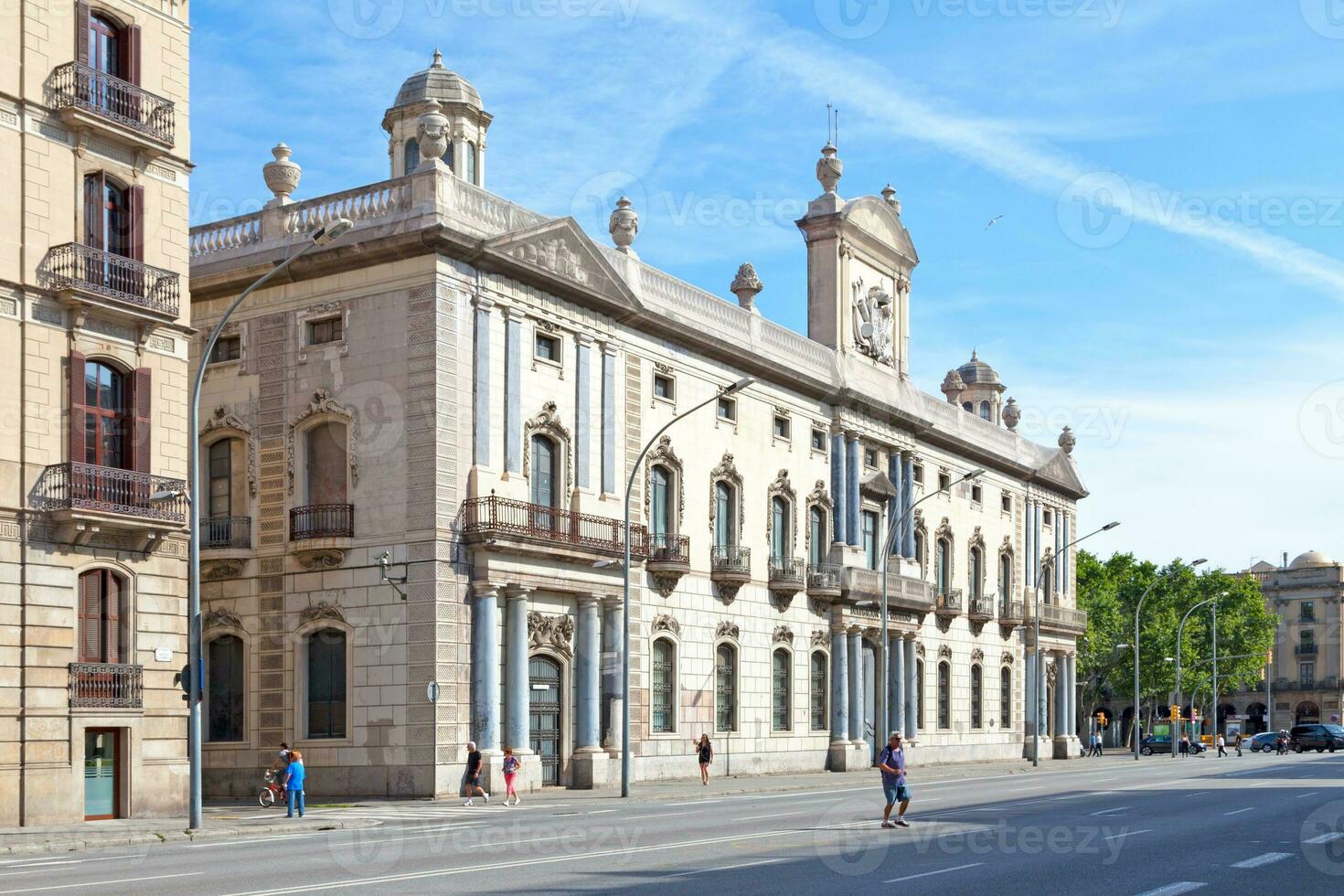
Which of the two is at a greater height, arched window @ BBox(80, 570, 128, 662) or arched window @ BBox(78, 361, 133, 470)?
arched window @ BBox(78, 361, 133, 470)

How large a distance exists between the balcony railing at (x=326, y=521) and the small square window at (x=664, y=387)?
10883 millimetres

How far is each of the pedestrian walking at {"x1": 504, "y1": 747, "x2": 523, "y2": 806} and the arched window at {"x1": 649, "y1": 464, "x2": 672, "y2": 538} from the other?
10623 mm

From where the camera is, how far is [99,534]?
29.9 metres

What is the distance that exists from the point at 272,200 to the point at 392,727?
1344 centimetres

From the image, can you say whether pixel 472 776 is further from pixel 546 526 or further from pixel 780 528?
pixel 780 528

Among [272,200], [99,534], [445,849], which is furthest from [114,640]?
[272,200]

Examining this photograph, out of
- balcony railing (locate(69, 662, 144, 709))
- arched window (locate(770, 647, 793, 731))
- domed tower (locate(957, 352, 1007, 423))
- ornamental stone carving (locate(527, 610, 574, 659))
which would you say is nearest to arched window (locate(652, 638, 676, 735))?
ornamental stone carving (locate(527, 610, 574, 659))

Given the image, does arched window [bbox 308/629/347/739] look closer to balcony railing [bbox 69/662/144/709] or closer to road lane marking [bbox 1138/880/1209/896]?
balcony railing [bbox 69/662/144/709]

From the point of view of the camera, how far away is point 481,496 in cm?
3816

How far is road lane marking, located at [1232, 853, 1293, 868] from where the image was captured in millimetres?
20125

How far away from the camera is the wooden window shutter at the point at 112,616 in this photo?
30.3 metres

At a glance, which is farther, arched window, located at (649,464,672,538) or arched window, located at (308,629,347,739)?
arched window, located at (649,464,672,538)

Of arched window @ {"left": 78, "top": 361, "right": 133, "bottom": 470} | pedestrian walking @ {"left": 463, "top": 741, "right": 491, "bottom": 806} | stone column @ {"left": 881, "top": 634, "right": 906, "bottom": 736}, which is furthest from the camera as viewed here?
stone column @ {"left": 881, "top": 634, "right": 906, "bottom": 736}

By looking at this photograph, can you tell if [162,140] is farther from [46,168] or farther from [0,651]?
[0,651]
